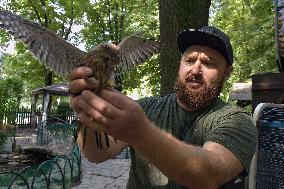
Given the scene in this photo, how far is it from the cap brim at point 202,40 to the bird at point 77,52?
17.2 inches

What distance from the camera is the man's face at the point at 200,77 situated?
2.52 metres

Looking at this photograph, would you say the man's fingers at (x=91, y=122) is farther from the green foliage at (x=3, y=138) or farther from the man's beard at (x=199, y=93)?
the green foliage at (x=3, y=138)

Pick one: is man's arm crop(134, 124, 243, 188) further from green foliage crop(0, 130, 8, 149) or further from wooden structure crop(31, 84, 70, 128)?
wooden structure crop(31, 84, 70, 128)

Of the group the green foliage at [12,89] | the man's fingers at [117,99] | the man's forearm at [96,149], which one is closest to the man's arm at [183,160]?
the man's fingers at [117,99]

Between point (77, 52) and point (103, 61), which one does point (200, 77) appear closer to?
point (77, 52)

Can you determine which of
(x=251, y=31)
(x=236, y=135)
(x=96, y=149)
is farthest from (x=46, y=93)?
(x=236, y=135)

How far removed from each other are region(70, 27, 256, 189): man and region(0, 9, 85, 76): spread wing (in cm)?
71

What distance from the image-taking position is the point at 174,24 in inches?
207

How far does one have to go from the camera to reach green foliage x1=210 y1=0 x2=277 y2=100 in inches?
814

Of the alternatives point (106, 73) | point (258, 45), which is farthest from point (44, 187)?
point (258, 45)

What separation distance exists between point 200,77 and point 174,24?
2.84 metres

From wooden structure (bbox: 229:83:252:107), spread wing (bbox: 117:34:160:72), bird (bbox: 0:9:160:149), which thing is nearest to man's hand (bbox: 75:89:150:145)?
bird (bbox: 0:9:160:149)

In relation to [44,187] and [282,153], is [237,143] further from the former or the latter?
[44,187]

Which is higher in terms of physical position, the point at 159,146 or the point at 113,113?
the point at 113,113
